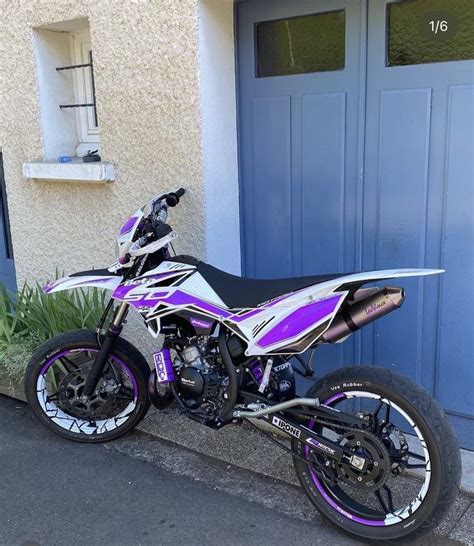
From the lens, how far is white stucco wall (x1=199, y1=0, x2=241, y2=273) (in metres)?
3.66

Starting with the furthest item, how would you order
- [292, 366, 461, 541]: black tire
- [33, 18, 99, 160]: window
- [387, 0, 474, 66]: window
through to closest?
1. [33, 18, 99, 160]: window
2. [387, 0, 474, 66]: window
3. [292, 366, 461, 541]: black tire

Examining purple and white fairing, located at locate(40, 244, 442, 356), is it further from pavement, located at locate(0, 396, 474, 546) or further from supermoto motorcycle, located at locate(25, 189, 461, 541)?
pavement, located at locate(0, 396, 474, 546)

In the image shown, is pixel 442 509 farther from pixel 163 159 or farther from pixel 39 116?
pixel 39 116

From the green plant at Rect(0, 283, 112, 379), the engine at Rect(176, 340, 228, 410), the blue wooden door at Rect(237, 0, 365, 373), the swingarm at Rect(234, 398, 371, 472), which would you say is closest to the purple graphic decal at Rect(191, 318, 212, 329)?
the engine at Rect(176, 340, 228, 410)

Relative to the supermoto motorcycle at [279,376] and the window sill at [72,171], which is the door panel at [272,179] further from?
the window sill at [72,171]

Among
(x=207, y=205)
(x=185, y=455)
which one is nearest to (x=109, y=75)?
(x=207, y=205)

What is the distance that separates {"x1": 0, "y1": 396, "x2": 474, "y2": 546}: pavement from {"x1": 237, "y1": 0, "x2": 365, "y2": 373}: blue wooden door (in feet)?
3.00

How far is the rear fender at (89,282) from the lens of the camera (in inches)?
130

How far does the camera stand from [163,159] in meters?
3.96

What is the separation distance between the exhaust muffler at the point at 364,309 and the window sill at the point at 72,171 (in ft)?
7.04

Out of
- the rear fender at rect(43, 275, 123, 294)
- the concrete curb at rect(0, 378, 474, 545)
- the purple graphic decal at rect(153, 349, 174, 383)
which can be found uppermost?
the rear fender at rect(43, 275, 123, 294)

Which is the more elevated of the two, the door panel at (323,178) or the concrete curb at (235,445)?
the door panel at (323,178)

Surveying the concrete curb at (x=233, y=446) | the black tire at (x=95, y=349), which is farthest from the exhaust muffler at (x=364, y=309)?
the black tire at (x=95, y=349)

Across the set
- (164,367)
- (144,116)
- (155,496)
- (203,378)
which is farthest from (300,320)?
(144,116)
